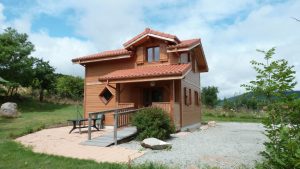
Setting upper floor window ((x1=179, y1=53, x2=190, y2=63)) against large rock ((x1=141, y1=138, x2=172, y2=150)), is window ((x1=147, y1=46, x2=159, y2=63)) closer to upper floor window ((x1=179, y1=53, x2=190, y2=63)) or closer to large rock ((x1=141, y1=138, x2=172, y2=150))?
upper floor window ((x1=179, y1=53, x2=190, y2=63))

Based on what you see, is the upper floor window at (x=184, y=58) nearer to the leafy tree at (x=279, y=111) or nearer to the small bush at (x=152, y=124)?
the small bush at (x=152, y=124)

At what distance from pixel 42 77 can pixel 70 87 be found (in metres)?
3.71

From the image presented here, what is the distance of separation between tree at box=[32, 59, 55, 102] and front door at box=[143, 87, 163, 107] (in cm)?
2106

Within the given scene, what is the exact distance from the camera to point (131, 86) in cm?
1553

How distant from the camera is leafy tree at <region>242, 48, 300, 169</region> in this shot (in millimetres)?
3822

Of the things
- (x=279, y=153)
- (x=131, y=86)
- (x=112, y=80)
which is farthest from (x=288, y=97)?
(x=131, y=86)

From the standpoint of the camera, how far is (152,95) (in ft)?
52.6

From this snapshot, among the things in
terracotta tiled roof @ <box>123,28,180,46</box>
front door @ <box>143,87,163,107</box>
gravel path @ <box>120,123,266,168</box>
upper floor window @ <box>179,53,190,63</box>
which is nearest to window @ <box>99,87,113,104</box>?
front door @ <box>143,87,163,107</box>

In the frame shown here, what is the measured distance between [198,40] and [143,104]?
16.9ft

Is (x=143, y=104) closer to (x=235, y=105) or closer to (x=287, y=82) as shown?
(x=287, y=82)

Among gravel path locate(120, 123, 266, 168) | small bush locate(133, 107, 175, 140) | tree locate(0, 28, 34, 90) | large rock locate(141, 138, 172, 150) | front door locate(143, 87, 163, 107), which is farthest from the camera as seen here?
tree locate(0, 28, 34, 90)

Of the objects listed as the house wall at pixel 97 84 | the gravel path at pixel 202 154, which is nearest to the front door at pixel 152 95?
the house wall at pixel 97 84

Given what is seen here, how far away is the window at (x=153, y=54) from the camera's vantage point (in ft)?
51.3

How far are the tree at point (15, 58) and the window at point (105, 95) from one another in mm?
16094
